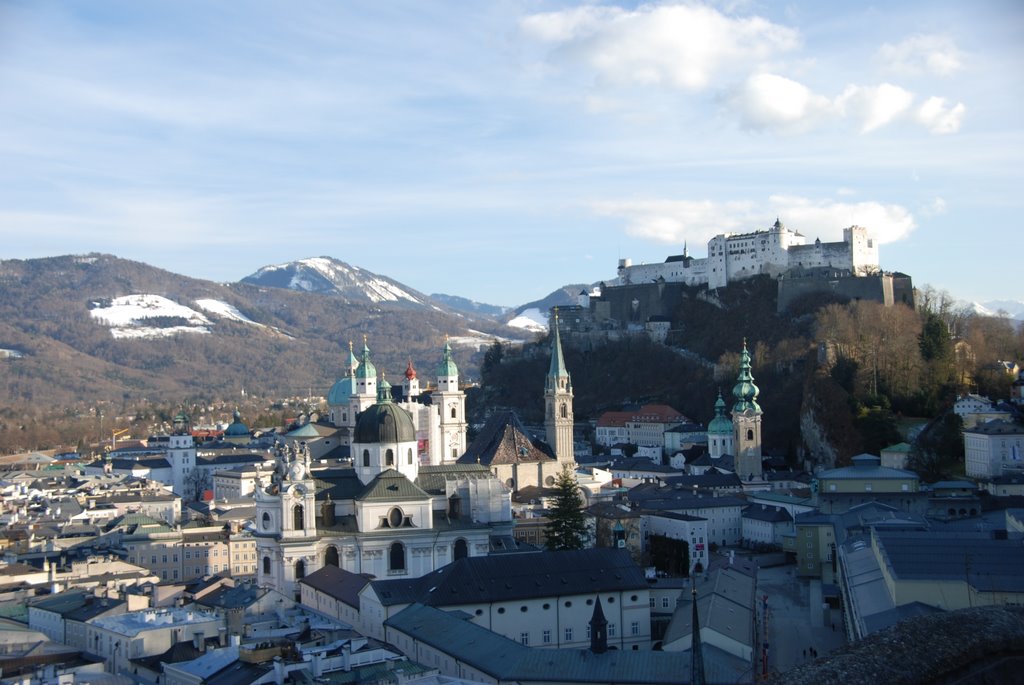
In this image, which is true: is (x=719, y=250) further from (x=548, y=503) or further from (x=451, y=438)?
(x=548, y=503)

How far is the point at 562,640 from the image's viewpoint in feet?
104

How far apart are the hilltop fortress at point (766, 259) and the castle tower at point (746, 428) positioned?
15716mm

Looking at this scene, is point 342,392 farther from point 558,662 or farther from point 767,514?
point 558,662

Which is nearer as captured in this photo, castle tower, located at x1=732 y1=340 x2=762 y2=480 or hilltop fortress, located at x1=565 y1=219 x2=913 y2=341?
castle tower, located at x1=732 y1=340 x2=762 y2=480

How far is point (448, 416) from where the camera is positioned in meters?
60.9

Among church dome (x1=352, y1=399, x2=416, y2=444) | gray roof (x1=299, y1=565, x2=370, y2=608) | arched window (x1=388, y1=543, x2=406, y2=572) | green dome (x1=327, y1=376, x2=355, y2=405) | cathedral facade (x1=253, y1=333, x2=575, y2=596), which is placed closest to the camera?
gray roof (x1=299, y1=565, x2=370, y2=608)

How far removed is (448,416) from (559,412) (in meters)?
5.96

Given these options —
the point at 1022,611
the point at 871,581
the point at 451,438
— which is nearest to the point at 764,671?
the point at 871,581

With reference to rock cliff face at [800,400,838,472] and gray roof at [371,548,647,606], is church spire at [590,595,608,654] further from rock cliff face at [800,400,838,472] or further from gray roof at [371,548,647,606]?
rock cliff face at [800,400,838,472]

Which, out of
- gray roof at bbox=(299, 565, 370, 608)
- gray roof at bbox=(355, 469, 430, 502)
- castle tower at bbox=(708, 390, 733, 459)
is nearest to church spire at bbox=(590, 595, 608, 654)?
gray roof at bbox=(299, 565, 370, 608)

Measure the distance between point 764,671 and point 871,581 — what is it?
497 cm

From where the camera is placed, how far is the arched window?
38812 millimetres

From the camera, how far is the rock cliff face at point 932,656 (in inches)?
466

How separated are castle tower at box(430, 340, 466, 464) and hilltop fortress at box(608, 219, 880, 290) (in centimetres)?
2699
